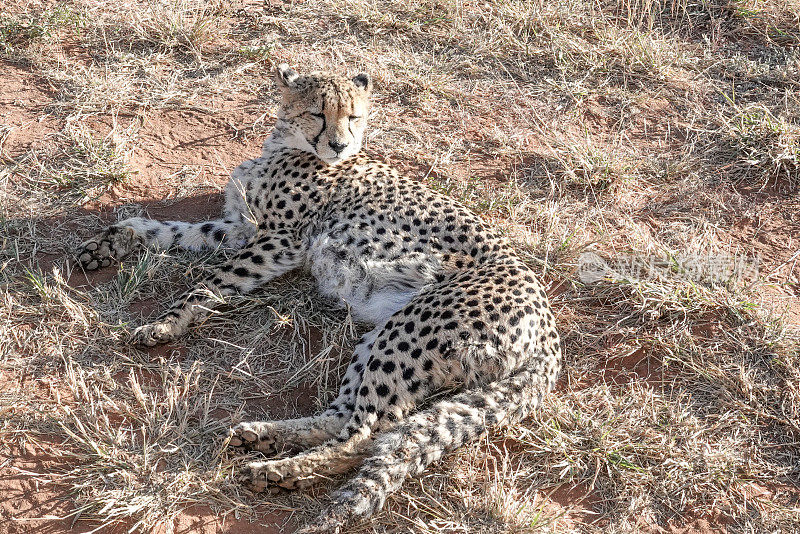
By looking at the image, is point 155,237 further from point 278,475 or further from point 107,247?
point 278,475

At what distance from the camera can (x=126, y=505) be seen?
280 centimetres

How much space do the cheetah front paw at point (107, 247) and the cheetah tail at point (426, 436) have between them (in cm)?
189

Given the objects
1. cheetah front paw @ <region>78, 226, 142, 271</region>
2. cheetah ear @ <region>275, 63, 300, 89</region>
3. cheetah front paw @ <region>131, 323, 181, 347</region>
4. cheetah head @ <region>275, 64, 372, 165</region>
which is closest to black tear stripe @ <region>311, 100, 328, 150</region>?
cheetah head @ <region>275, 64, 372, 165</region>

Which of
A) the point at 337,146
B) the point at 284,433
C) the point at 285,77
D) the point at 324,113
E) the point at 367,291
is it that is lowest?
the point at 284,433

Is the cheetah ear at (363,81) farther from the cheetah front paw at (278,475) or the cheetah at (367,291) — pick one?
the cheetah front paw at (278,475)

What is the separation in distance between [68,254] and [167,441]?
1459mm

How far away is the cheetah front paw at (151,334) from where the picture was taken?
138 inches

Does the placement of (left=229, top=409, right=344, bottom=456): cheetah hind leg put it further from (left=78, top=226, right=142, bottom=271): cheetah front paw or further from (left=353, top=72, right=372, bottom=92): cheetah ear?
(left=353, top=72, right=372, bottom=92): cheetah ear

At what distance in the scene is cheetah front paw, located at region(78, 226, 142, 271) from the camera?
3.91 metres

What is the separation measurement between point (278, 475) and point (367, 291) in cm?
113

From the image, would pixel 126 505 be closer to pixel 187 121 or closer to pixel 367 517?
pixel 367 517

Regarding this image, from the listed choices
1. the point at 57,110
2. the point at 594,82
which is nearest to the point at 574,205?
the point at 594,82

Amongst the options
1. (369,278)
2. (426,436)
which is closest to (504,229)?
(369,278)

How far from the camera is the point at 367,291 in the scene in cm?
377
